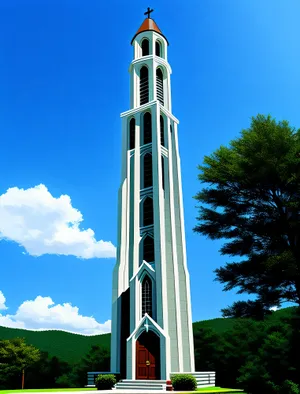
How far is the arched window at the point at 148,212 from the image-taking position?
2916 centimetres

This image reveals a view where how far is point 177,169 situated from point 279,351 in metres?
19.2

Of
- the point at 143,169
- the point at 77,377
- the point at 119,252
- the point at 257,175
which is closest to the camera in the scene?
the point at 257,175

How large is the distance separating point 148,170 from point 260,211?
1451cm

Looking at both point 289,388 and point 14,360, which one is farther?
point 14,360

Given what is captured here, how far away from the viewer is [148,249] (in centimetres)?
2814

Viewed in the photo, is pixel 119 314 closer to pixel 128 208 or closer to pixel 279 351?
pixel 128 208

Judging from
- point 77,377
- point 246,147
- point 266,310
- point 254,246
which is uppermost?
point 246,147

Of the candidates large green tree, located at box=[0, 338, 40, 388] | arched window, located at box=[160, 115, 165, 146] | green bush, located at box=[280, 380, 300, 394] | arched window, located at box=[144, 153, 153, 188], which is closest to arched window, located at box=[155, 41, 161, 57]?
arched window, located at box=[160, 115, 165, 146]

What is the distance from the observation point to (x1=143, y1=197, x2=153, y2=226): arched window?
2916 cm

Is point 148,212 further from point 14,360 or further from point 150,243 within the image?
point 14,360

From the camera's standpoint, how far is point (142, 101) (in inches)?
1351

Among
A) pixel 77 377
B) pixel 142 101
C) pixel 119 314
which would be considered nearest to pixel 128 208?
pixel 119 314

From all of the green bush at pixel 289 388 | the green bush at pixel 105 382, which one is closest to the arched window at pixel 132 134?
the green bush at pixel 105 382

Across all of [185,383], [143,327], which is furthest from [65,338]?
[185,383]
